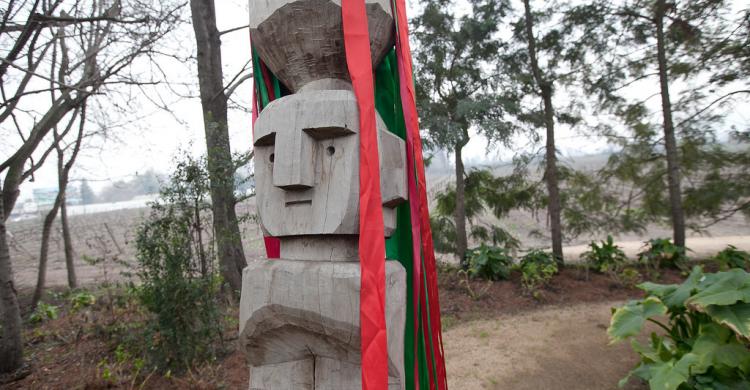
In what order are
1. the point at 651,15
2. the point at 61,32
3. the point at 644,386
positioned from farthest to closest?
1. the point at 651,15
2. the point at 61,32
3. the point at 644,386

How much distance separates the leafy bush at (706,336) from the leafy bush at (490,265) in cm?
353

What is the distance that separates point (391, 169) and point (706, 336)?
2.61 m

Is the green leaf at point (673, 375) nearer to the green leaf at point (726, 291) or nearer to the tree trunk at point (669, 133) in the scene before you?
the green leaf at point (726, 291)

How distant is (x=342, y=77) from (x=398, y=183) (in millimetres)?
555

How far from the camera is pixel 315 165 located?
1.39m

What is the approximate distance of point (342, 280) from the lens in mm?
1270

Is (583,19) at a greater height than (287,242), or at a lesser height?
greater

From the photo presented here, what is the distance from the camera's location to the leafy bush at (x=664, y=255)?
6488 mm

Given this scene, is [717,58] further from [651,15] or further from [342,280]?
[342,280]

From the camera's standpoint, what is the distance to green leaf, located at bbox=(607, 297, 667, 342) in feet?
8.79

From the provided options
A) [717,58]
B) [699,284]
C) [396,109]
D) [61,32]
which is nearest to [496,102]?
[717,58]

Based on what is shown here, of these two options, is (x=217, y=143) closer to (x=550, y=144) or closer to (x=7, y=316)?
(x=7, y=316)

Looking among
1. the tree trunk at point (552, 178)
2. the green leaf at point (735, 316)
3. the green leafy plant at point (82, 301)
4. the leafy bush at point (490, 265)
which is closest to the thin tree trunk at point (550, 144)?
the tree trunk at point (552, 178)

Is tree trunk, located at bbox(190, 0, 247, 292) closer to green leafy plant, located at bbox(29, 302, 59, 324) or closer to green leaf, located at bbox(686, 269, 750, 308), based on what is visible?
green leafy plant, located at bbox(29, 302, 59, 324)
